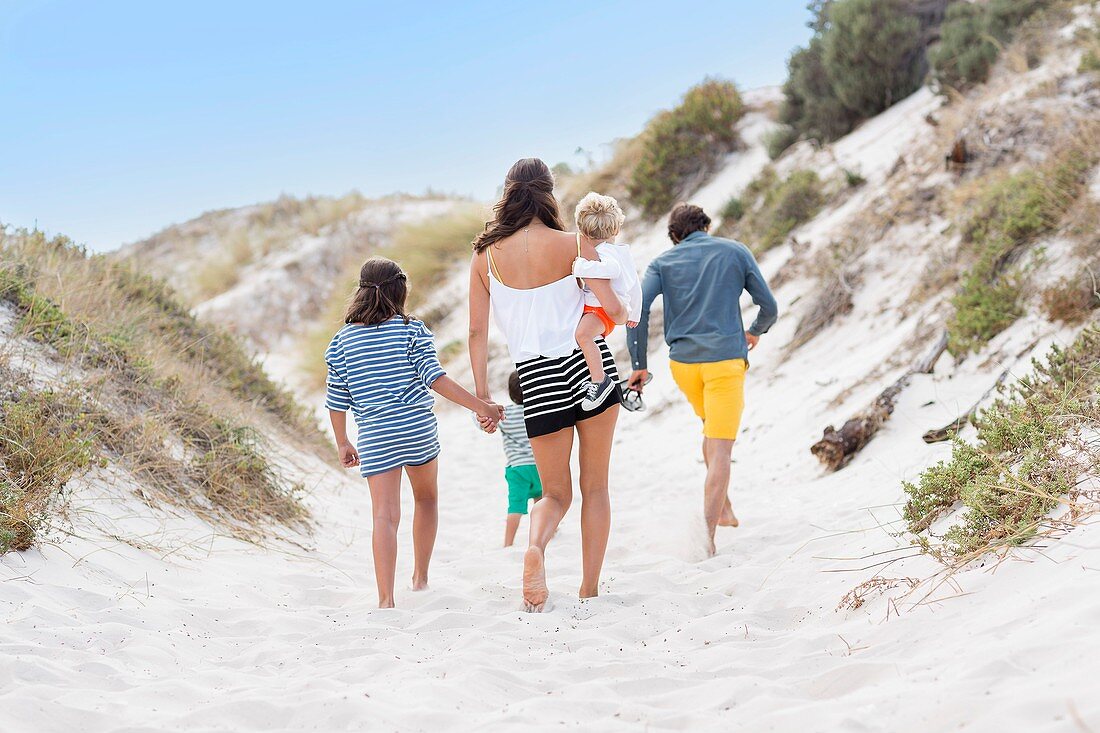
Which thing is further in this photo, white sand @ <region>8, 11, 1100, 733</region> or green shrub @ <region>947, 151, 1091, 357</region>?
green shrub @ <region>947, 151, 1091, 357</region>

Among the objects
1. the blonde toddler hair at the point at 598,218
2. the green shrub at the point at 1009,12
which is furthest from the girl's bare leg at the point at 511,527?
the green shrub at the point at 1009,12

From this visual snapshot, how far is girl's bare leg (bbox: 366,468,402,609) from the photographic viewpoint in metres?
4.10

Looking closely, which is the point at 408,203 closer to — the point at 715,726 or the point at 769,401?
the point at 769,401

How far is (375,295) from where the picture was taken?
4137 mm

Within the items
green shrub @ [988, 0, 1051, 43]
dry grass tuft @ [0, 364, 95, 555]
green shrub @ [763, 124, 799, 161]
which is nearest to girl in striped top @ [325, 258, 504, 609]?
dry grass tuft @ [0, 364, 95, 555]

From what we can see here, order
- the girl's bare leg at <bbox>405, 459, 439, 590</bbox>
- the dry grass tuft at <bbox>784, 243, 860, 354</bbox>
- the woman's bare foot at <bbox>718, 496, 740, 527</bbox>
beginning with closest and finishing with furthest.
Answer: the girl's bare leg at <bbox>405, 459, 439, 590</bbox>
the woman's bare foot at <bbox>718, 496, 740, 527</bbox>
the dry grass tuft at <bbox>784, 243, 860, 354</bbox>

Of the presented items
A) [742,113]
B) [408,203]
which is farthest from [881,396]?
[408,203]

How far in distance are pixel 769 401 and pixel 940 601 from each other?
5.31 m

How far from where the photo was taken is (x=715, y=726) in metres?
2.48

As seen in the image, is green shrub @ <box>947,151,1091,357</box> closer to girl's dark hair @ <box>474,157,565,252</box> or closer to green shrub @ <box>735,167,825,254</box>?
girl's dark hair @ <box>474,157,565,252</box>

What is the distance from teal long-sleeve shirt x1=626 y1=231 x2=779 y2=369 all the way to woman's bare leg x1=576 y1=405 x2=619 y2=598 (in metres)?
1.23

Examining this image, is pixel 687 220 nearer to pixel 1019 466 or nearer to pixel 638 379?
pixel 638 379

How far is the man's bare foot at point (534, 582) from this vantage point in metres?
3.79

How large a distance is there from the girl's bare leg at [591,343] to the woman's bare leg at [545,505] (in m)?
0.29
